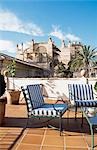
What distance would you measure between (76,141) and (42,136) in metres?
0.62

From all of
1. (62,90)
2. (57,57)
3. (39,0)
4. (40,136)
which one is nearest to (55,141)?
(40,136)

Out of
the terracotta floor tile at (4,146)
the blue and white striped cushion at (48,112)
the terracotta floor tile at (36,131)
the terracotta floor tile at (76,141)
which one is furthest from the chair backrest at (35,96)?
the terracotta floor tile at (4,146)

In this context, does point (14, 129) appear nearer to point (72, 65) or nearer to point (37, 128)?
point (37, 128)

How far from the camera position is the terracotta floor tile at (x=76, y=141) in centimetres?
390

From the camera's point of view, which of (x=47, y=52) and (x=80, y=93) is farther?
(x=47, y=52)

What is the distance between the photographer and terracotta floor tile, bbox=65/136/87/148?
3898 millimetres

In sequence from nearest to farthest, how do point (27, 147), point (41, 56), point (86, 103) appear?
point (27, 147), point (86, 103), point (41, 56)

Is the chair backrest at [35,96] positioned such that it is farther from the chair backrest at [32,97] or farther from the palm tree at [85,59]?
the palm tree at [85,59]

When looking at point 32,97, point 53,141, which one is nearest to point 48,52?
point 32,97

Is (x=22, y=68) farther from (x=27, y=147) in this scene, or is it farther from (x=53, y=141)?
(x=27, y=147)

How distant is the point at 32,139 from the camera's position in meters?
4.19

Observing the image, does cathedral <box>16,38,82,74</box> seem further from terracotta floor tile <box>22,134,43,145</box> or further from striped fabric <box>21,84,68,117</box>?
terracotta floor tile <box>22,134,43,145</box>

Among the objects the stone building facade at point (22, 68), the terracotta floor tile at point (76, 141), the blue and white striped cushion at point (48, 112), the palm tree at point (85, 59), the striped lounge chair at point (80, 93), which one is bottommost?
the terracotta floor tile at point (76, 141)

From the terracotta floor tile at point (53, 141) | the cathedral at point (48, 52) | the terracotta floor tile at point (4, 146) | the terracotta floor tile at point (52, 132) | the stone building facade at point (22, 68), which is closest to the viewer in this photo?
the terracotta floor tile at point (4, 146)
